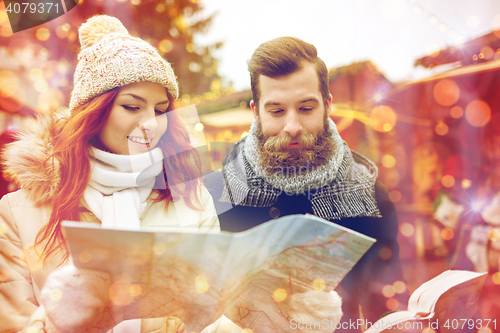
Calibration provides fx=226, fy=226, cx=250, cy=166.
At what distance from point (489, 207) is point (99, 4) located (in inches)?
140

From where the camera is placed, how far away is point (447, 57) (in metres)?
1.83

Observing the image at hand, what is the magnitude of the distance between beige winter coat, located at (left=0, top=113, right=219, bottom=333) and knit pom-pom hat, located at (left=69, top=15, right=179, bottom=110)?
25 centimetres

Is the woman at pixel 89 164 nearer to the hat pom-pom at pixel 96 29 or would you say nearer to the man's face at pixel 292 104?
the hat pom-pom at pixel 96 29

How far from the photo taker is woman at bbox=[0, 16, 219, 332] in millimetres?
843

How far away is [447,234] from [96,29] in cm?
370

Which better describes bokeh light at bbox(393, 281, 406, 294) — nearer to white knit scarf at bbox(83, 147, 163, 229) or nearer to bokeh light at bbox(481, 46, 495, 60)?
white knit scarf at bbox(83, 147, 163, 229)

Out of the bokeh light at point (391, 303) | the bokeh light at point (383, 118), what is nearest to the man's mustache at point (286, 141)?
the bokeh light at point (391, 303)

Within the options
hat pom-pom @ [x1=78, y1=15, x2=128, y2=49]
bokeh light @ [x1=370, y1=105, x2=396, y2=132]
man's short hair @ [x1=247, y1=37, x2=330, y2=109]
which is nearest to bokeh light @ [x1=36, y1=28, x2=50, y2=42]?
hat pom-pom @ [x1=78, y1=15, x2=128, y2=49]

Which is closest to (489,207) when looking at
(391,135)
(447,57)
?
(391,135)

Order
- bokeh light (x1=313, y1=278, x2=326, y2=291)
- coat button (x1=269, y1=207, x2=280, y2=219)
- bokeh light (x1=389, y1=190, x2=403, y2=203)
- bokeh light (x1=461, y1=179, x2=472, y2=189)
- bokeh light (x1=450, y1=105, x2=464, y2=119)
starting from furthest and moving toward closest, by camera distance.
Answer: bokeh light (x1=450, y1=105, x2=464, y2=119) < bokeh light (x1=461, y1=179, x2=472, y2=189) < bokeh light (x1=389, y1=190, x2=403, y2=203) < coat button (x1=269, y1=207, x2=280, y2=219) < bokeh light (x1=313, y1=278, x2=326, y2=291)

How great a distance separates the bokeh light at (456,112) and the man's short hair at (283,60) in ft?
6.94

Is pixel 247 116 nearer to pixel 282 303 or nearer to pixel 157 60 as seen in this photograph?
pixel 157 60

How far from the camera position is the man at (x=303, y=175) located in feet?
3.04

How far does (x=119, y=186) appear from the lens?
0.90 meters
